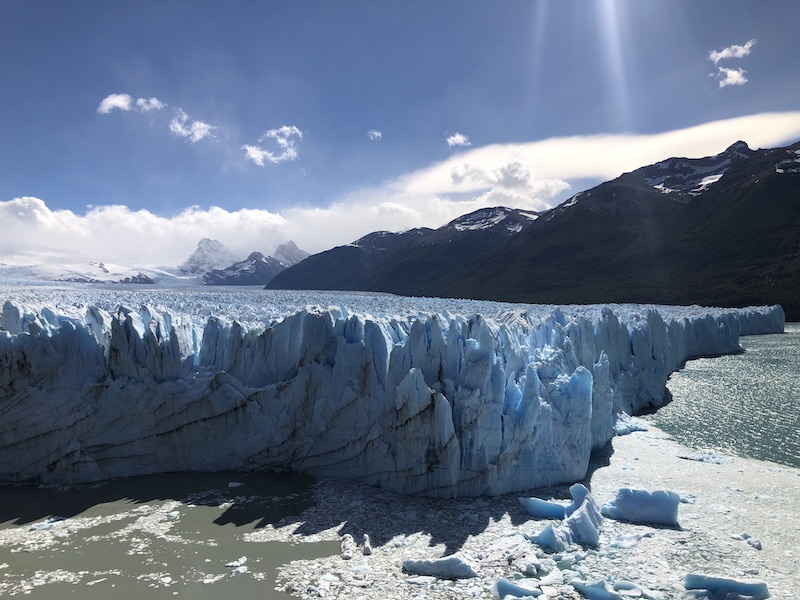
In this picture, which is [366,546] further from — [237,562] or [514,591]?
[514,591]

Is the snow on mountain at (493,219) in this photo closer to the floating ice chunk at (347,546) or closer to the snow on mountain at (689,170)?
the snow on mountain at (689,170)

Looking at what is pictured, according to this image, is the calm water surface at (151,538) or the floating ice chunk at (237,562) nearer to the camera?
the calm water surface at (151,538)

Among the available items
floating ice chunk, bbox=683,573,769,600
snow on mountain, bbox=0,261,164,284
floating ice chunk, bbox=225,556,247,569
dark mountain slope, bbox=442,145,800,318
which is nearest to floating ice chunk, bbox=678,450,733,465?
floating ice chunk, bbox=683,573,769,600

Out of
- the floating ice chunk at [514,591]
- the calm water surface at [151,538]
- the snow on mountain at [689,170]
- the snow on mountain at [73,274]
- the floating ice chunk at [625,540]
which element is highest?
the snow on mountain at [689,170]

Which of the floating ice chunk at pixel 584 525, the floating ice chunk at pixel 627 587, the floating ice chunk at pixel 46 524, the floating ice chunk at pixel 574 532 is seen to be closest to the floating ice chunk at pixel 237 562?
the floating ice chunk at pixel 46 524

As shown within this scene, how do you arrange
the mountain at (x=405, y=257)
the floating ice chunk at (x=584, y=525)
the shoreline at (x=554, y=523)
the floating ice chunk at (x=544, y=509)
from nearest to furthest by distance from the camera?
the shoreline at (x=554, y=523)
the floating ice chunk at (x=584, y=525)
the floating ice chunk at (x=544, y=509)
the mountain at (x=405, y=257)

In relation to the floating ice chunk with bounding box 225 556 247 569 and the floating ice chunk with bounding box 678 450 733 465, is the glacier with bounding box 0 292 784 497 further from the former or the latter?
the floating ice chunk with bounding box 225 556 247 569

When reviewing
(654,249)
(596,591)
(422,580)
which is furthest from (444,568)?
(654,249)
